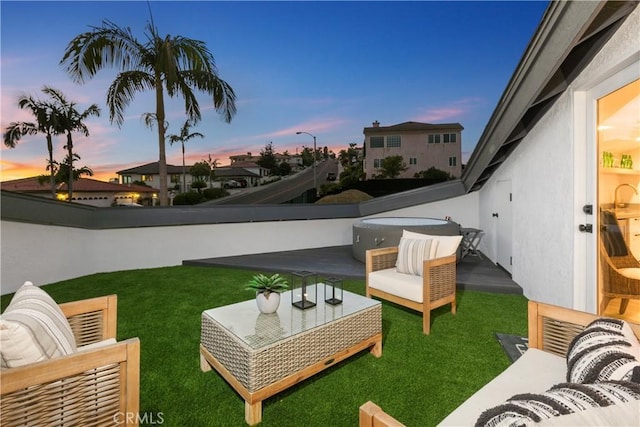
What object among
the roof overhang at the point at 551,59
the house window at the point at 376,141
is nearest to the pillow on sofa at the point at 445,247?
the roof overhang at the point at 551,59

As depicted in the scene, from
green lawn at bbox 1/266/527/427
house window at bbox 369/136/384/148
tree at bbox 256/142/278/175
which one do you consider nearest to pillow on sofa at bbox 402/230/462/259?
green lawn at bbox 1/266/527/427

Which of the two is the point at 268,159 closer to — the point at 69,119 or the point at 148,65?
the point at 148,65

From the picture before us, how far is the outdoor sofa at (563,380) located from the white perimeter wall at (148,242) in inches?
212

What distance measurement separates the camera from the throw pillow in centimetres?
326

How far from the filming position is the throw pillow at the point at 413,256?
128 inches

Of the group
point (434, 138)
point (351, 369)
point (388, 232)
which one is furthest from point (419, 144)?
point (351, 369)

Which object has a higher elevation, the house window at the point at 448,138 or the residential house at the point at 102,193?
the house window at the point at 448,138

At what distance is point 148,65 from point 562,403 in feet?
25.4

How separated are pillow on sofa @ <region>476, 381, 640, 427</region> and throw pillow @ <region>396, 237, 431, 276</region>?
249cm

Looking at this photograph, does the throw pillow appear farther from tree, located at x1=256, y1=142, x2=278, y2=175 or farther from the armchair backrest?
tree, located at x1=256, y1=142, x2=278, y2=175

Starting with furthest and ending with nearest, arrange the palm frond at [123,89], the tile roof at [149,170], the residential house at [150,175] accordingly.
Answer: the tile roof at [149,170] < the residential house at [150,175] < the palm frond at [123,89]

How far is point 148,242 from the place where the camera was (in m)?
5.73

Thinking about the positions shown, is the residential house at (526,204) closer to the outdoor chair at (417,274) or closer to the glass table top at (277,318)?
the outdoor chair at (417,274)

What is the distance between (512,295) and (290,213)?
14.5 feet
